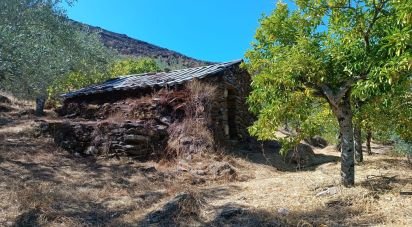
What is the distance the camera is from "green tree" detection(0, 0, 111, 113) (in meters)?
9.02

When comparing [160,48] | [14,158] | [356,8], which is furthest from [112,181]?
[160,48]

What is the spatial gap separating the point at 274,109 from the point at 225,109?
6590mm

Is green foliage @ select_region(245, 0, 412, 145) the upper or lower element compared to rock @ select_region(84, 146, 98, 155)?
upper

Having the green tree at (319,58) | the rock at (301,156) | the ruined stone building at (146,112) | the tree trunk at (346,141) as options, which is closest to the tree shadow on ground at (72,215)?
the green tree at (319,58)

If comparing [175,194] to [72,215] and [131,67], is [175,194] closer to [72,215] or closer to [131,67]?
[72,215]

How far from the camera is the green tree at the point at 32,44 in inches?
355

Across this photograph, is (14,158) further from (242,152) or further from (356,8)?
(356,8)

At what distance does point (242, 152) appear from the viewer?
41.4ft

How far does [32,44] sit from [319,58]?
7.57m

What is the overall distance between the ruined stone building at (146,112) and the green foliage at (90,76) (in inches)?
82.1

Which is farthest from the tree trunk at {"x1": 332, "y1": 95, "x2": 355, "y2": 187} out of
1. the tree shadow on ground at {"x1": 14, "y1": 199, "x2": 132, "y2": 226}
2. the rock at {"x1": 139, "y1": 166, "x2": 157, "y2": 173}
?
the rock at {"x1": 139, "y1": 166, "x2": 157, "y2": 173}

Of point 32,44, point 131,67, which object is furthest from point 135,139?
point 131,67

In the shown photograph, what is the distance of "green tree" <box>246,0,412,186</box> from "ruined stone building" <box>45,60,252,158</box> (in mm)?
4644

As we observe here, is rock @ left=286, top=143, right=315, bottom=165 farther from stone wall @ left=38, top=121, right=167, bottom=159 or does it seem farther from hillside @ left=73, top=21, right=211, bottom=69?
hillside @ left=73, top=21, right=211, bottom=69
